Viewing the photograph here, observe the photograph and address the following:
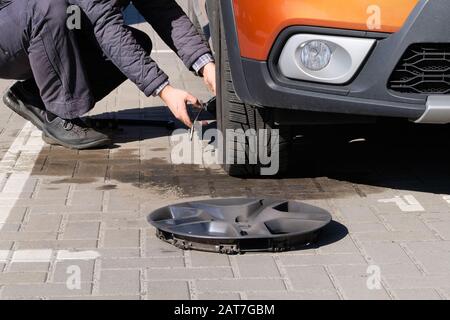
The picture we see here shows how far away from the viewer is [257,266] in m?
3.87

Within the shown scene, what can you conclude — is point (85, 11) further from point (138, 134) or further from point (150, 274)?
point (150, 274)

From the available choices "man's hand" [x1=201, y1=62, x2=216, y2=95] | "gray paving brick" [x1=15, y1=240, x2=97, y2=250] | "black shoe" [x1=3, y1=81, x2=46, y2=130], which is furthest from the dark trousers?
"gray paving brick" [x1=15, y1=240, x2=97, y2=250]

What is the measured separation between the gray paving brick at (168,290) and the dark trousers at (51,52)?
2018mm

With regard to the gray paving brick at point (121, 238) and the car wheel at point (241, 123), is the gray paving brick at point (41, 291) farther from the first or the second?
the car wheel at point (241, 123)

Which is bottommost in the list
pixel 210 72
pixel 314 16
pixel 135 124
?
pixel 135 124

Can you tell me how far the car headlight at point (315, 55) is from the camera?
4.24 metres

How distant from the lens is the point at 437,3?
4094 millimetres

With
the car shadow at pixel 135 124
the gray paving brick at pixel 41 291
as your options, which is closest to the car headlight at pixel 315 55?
the gray paving brick at pixel 41 291

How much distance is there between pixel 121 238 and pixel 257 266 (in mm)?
657

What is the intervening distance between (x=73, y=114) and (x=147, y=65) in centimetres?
91

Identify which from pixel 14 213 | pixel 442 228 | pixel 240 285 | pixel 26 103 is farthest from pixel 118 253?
pixel 26 103

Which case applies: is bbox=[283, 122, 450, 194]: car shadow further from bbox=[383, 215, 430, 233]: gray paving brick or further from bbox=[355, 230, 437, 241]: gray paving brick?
bbox=[355, 230, 437, 241]: gray paving brick

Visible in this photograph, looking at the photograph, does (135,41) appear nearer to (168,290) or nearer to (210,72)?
(210,72)
